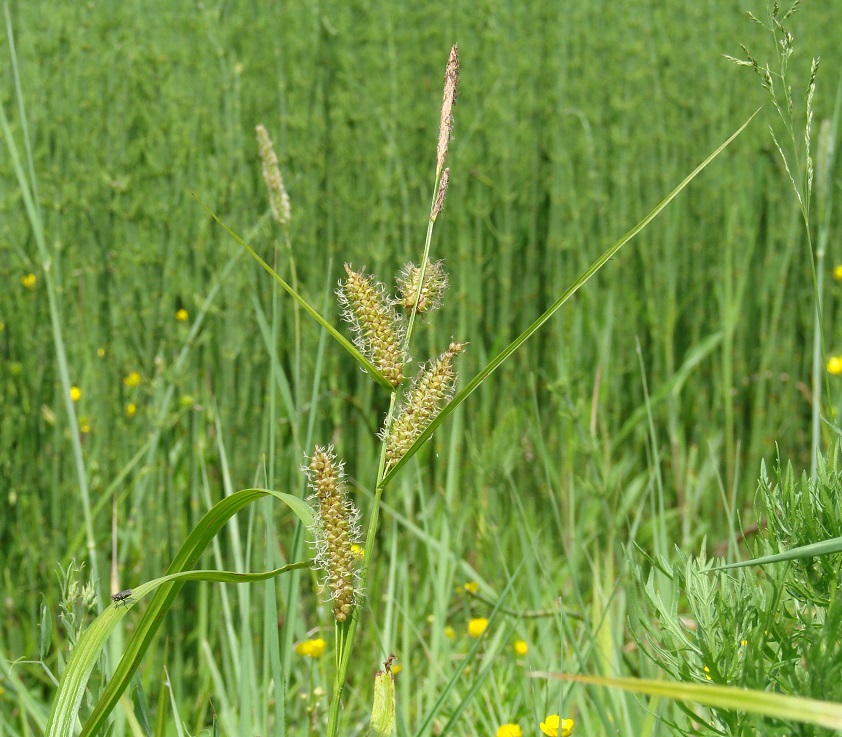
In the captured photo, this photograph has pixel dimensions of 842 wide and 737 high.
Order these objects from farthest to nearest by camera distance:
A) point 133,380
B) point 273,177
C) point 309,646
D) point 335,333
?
point 133,380
point 309,646
point 273,177
point 335,333

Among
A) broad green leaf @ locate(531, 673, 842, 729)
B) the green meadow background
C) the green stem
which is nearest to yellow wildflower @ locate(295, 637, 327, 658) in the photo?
the green meadow background

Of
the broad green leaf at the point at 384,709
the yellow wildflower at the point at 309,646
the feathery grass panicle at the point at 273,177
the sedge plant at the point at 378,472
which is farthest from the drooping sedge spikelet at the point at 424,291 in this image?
the yellow wildflower at the point at 309,646

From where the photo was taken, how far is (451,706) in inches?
54.9

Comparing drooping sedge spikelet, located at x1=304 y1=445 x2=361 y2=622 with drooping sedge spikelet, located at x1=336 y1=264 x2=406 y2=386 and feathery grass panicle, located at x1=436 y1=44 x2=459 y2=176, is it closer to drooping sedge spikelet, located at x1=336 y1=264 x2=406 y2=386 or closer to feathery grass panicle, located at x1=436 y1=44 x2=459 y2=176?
drooping sedge spikelet, located at x1=336 y1=264 x2=406 y2=386

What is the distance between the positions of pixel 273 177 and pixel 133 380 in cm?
Result: 97

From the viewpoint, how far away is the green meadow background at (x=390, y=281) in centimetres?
182

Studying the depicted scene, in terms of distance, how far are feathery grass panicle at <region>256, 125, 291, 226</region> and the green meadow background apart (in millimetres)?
401

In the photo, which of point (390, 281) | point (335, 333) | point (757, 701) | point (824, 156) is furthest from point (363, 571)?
point (390, 281)

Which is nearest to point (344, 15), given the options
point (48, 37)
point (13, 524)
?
point (48, 37)

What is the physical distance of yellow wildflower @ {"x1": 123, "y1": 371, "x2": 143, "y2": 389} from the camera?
2.04 m

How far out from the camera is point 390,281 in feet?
7.79

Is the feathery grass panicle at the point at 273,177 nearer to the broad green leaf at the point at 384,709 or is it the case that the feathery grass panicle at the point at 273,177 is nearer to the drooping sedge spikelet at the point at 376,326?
the drooping sedge spikelet at the point at 376,326

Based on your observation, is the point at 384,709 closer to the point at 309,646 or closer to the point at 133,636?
the point at 133,636

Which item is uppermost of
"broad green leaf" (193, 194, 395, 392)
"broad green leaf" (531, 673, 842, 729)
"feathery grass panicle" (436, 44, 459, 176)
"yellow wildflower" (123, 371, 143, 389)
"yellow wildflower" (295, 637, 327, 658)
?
"feathery grass panicle" (436, 44, 459, 176)
